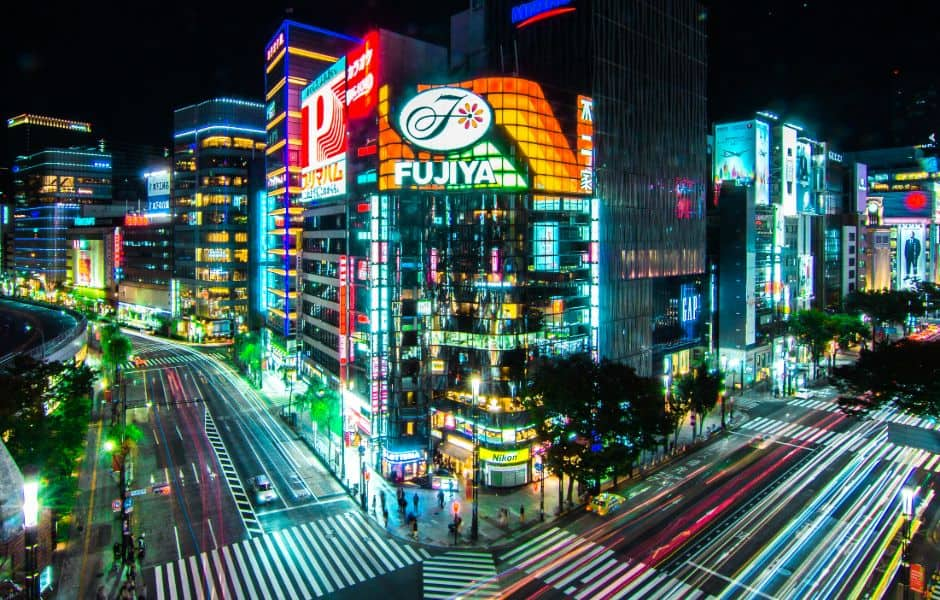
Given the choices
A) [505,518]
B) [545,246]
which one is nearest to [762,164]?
[545,246]

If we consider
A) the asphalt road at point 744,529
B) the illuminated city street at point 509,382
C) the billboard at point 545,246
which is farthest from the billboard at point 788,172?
the billboard at point 545,246

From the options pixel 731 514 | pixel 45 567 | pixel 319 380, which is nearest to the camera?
pixel 45 567

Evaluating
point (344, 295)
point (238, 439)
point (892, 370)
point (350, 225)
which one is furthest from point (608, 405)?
point (238, 439)

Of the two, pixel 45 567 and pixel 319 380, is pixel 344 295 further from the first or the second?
pixel 45 567

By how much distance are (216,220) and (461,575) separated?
106075 mm

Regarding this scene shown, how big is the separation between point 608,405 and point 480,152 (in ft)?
78.1

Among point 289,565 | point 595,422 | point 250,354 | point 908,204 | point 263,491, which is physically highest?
point 908,204

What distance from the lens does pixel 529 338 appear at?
169 feet

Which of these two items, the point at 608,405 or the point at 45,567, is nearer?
the point at 45,567

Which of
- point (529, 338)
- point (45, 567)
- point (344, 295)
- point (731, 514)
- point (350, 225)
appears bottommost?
point (731, 514)

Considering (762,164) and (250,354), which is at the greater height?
(762,164)

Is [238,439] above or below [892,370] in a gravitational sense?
below

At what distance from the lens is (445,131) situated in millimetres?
51500

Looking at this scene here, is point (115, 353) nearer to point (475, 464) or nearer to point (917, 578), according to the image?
point (475, 464)
